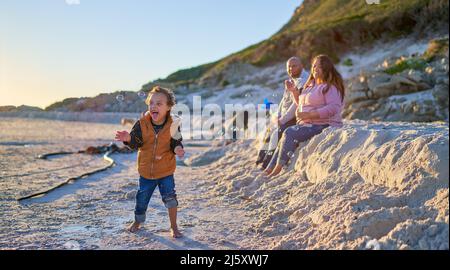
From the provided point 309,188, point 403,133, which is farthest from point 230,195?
point 403,133

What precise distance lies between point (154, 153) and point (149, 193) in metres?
0.37

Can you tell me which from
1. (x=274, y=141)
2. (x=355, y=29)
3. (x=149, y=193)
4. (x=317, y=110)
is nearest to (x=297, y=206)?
(x=149, y=193)

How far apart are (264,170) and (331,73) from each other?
1553mm

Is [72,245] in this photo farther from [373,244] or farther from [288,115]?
[288,115]

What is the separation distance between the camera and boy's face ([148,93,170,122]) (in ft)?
14.3

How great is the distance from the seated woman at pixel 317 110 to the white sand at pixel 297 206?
0.63 feet

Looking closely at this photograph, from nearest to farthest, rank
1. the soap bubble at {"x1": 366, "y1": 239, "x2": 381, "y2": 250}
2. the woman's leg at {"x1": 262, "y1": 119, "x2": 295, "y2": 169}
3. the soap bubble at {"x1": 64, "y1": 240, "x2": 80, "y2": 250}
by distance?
the soap bubble at {"x1": 366, "y1": 239, "x2": 381, "y2": 250}
the soap bubble at {"x1": 64, "y1": 240, "x2": 80, "y2": 250}
the woman's leg at {"x1": 262, "y1": 119, "x2": 295, "y2": 169}

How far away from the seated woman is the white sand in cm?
19

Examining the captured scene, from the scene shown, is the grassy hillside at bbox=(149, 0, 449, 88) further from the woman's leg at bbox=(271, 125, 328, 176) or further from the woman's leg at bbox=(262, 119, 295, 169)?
the woman's leg at bbox=(271, 125, 328, 176)

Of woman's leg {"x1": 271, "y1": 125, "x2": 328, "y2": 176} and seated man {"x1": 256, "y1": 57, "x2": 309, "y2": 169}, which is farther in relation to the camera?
seated man {"x1": 256, "y1": 57, "x2": 309, "y2": 169}

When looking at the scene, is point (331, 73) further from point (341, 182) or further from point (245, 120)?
point (245, 120)

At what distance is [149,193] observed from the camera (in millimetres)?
4512

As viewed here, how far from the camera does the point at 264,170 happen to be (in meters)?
6.67

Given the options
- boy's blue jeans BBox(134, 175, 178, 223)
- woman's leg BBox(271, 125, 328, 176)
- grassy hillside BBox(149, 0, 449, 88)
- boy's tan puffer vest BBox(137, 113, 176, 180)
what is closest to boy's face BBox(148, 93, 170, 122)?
boy's tan puffer vest BBox(137, 113, 176, 180)
